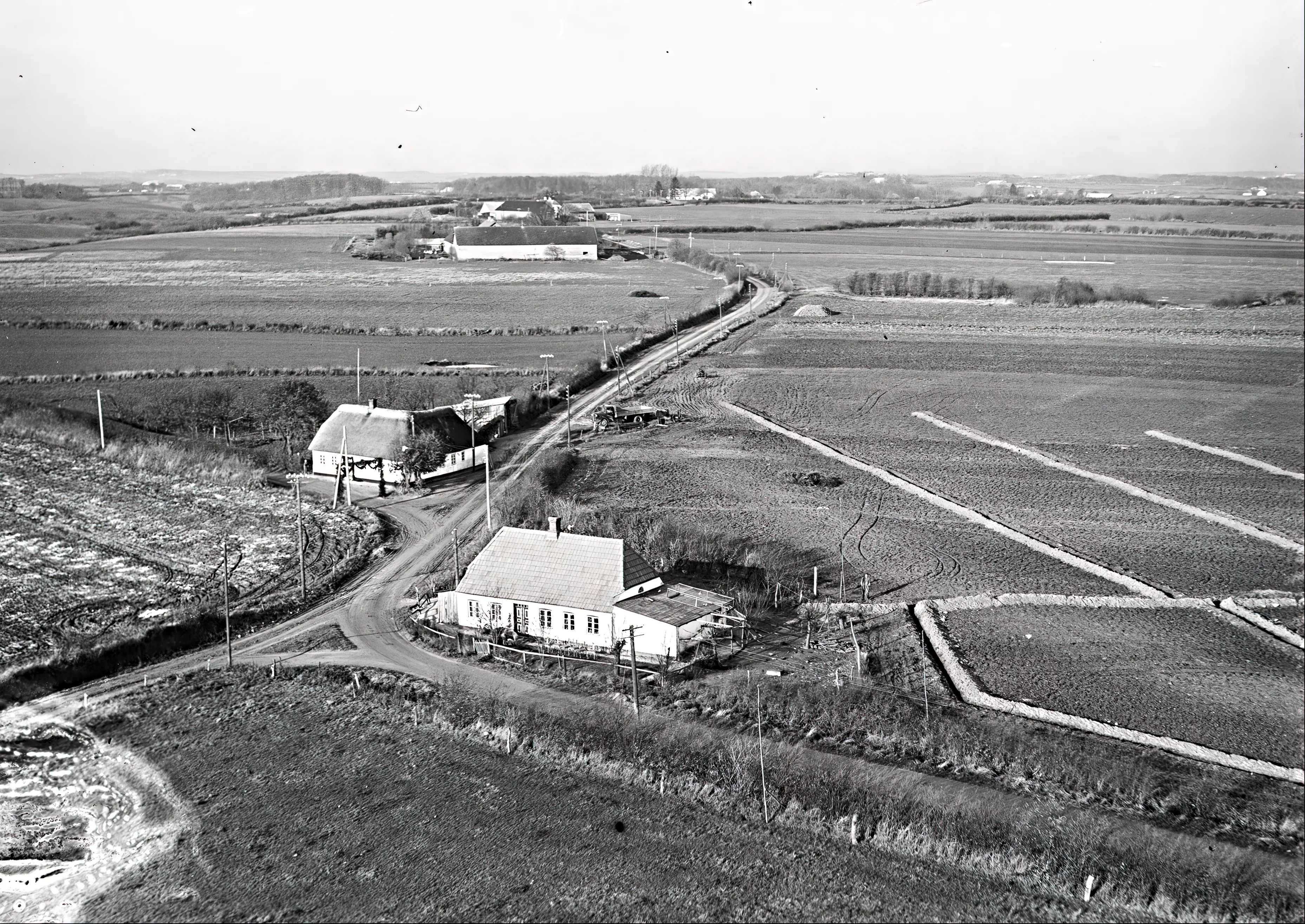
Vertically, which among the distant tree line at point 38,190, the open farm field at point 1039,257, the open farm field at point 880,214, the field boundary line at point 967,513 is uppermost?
the open farm field at point 880,214

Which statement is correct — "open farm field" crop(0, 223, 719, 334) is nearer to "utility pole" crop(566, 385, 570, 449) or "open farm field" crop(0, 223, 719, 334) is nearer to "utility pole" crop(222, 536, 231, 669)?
"utility pole" crop(566, 385, 570, 449)

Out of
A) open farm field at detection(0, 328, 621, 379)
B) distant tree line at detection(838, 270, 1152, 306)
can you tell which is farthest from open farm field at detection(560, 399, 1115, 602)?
distant tree line at detection(838, 270, 1152, 306)

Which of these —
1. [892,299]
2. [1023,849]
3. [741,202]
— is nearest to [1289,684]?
[1023,849]

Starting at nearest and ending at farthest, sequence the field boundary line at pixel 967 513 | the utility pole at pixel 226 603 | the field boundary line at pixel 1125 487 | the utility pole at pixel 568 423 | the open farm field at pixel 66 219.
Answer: the utility pole at pixel 226 603 < the field boundary line at pixel 967 513 < the field boundary line at pixel 1125 487 < the utility pole at pixel 568 423 < the open farm field at pixel 66 219

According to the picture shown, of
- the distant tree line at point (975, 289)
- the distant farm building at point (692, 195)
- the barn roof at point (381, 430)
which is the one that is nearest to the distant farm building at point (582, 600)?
the barn roof at point (381, 430)

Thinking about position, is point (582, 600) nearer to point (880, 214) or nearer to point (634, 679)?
point (634, 679)

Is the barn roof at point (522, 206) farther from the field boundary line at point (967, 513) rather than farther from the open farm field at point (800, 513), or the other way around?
the open farm field at point (800, 513)
